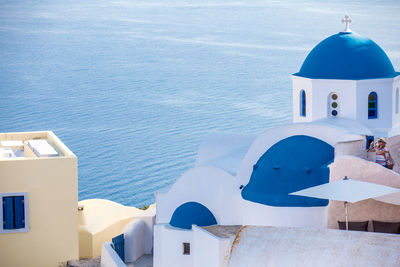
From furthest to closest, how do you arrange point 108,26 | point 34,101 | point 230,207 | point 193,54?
point 108,26, point 193,54, point 34,101, point 230,207

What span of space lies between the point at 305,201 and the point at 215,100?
1752 inches

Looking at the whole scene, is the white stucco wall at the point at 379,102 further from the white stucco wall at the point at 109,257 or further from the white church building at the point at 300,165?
the white stucco wall at the point at 109,257

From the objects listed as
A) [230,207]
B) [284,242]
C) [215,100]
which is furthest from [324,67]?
[215,100]

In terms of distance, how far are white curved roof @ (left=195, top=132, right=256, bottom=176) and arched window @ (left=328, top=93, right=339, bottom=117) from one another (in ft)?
7.59

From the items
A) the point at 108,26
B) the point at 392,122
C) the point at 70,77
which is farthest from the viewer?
the point at 108,26

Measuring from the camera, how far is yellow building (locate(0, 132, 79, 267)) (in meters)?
17.2

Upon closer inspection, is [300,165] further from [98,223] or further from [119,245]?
[98,223]

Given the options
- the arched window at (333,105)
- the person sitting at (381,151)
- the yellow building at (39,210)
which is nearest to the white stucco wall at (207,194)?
the yellow building at (39,210)

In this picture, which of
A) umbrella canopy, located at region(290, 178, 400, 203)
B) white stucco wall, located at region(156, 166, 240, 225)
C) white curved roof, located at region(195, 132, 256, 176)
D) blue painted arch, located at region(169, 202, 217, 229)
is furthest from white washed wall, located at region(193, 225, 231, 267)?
umbrella canopy, located at region(290, 178, 400, 203)

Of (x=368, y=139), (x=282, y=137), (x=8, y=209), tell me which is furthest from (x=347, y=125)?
(x=8, y=209)

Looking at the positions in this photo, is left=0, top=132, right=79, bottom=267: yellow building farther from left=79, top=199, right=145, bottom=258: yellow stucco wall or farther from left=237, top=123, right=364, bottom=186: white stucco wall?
left=237, top=123, right=364, bottom=186: white stucco wall

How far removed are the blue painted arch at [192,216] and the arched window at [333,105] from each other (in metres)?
3.75

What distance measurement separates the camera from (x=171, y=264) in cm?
1638

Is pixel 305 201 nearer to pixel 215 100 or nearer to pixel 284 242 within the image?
pixel 284 242
